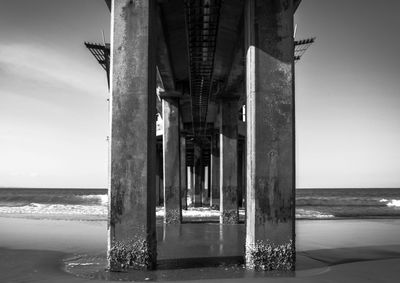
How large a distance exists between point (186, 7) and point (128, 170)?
5179 millimetres

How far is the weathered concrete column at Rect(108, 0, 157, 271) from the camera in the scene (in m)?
7.00

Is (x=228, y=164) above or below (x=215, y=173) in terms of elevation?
above

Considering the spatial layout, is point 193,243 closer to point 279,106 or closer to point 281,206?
point 281,206

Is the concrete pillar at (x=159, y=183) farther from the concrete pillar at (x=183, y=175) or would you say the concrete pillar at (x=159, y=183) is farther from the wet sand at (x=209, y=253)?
the wet sand at (x=209, y=253)

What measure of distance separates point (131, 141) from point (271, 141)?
250 centimetres

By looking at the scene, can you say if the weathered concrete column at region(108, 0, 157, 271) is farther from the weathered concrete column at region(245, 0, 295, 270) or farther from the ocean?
the ocean

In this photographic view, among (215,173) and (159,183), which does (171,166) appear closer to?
(215,173)

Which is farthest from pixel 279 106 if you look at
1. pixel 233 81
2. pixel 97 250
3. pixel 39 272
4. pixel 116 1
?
pixel 233 81

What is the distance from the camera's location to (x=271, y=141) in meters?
7.08

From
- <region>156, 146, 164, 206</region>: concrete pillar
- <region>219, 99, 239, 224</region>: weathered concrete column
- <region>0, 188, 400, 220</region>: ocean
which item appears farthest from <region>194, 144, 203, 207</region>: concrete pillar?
<region>219, 99, 239, 224</region>: weathered concrete column

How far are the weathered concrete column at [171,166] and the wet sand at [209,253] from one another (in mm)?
1961

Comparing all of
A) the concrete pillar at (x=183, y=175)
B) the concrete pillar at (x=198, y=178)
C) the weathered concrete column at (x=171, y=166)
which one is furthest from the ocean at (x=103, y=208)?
the concrete pillar at (x=198, y=178)

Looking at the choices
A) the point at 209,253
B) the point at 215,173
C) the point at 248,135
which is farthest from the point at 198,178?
the point at 248,135

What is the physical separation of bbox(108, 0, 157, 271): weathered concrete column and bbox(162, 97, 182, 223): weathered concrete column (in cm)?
973
